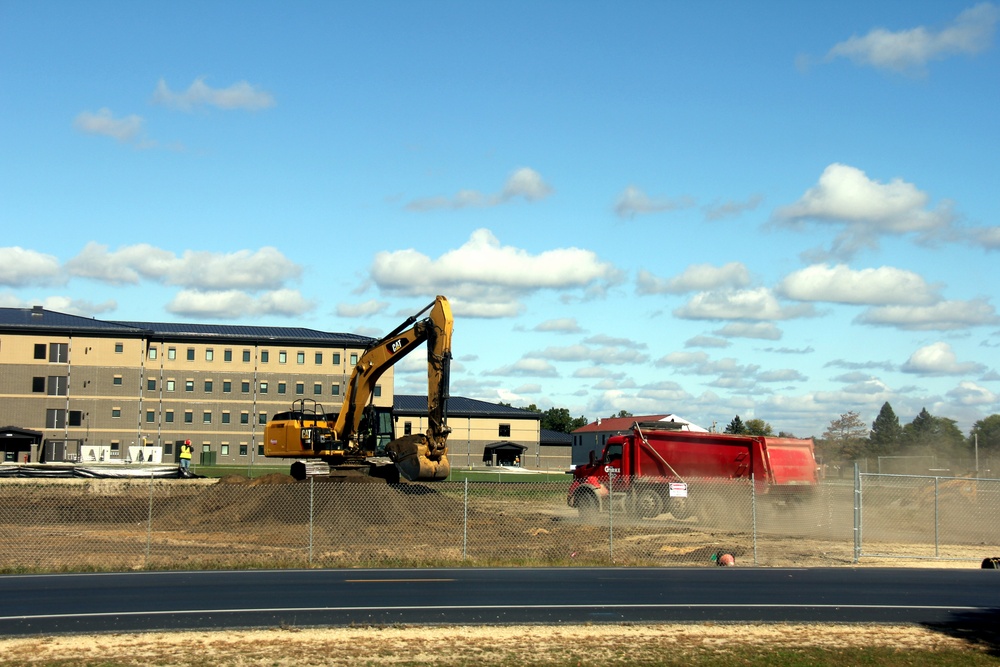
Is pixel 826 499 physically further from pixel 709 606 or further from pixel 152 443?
pixel 152 443

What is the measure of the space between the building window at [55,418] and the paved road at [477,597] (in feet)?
208

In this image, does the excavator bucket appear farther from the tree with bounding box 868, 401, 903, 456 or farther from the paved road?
the tree with bounding box 868, 401, 903, 456

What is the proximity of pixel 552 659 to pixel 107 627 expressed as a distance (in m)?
6.57

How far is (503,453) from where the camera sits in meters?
104

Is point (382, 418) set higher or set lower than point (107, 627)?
higher

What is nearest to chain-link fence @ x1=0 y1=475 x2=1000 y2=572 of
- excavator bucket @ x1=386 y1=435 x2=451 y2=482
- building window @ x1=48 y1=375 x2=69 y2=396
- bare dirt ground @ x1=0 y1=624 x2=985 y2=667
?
excavator bucket @ x1=386 y1=435 x2=451 y2=482

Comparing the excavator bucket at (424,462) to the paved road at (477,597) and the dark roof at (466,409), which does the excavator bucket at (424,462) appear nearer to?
the paved road at (477,597)

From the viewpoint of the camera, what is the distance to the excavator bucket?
34.2 m

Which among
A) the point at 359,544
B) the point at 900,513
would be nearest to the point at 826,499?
the point at 900,513

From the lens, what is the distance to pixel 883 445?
10556cm


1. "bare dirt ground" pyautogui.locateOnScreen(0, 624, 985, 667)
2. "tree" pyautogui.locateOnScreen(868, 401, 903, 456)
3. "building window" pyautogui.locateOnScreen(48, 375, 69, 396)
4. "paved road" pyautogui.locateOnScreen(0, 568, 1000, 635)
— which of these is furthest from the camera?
"tree" pyautogui.locateOnScreen(868, 401, 903, 456)

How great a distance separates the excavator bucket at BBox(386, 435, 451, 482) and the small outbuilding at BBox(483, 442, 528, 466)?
2628 inches

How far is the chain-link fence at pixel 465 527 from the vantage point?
24672mm

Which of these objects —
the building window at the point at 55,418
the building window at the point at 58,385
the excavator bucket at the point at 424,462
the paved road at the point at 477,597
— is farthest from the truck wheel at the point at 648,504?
the building window at the point at 58,385
